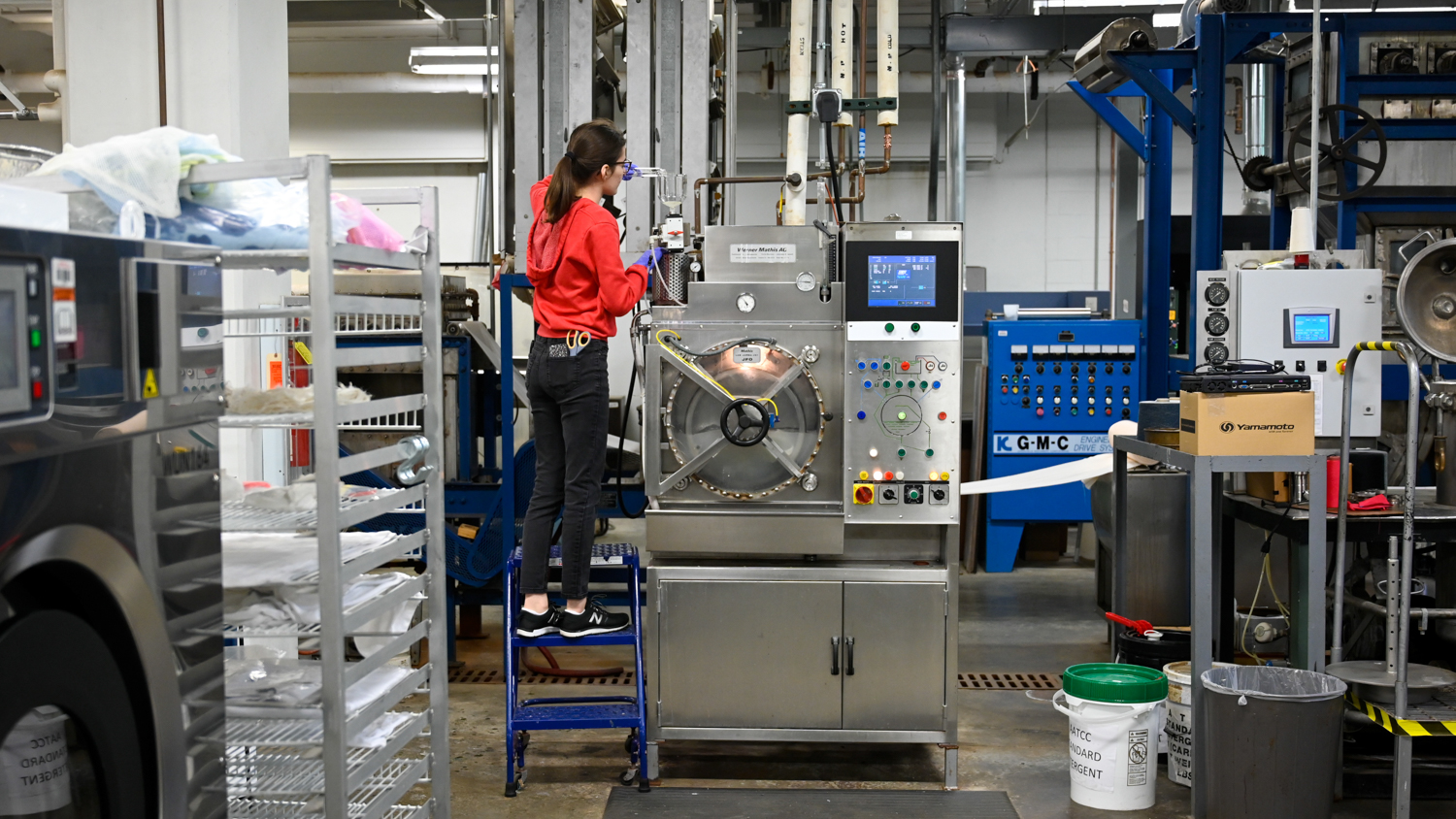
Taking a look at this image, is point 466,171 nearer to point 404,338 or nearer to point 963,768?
point 404,338

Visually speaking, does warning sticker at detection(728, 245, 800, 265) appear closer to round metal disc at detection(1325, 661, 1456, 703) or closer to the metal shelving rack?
the metal shelving rack

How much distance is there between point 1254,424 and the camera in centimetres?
291

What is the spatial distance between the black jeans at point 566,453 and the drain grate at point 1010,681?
1.71 m

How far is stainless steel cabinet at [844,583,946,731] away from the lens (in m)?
3.23

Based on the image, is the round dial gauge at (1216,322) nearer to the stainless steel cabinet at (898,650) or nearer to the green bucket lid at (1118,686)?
the green bucket lid at (1118,686)

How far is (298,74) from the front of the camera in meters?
8.80

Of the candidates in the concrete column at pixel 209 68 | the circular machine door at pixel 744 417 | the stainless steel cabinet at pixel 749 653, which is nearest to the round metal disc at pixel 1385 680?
the stainless steel cabinet at pixel 749 653

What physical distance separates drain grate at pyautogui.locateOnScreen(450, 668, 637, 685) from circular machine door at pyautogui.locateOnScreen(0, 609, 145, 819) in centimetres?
306

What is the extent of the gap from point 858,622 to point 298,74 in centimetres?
746

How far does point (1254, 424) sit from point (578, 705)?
2113 mm

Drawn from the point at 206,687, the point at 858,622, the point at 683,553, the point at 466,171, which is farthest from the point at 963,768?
the point at 466,171

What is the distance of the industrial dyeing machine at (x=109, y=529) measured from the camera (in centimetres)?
102

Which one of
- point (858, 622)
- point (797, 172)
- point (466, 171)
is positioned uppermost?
point (466, 171)

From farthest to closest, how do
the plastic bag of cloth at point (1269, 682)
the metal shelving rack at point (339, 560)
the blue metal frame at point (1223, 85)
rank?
the blue metal frame at point (1223, 85) → the plastic bag of cloth at point (1269, 682) → the metal shelving rack at point (339, 560)
